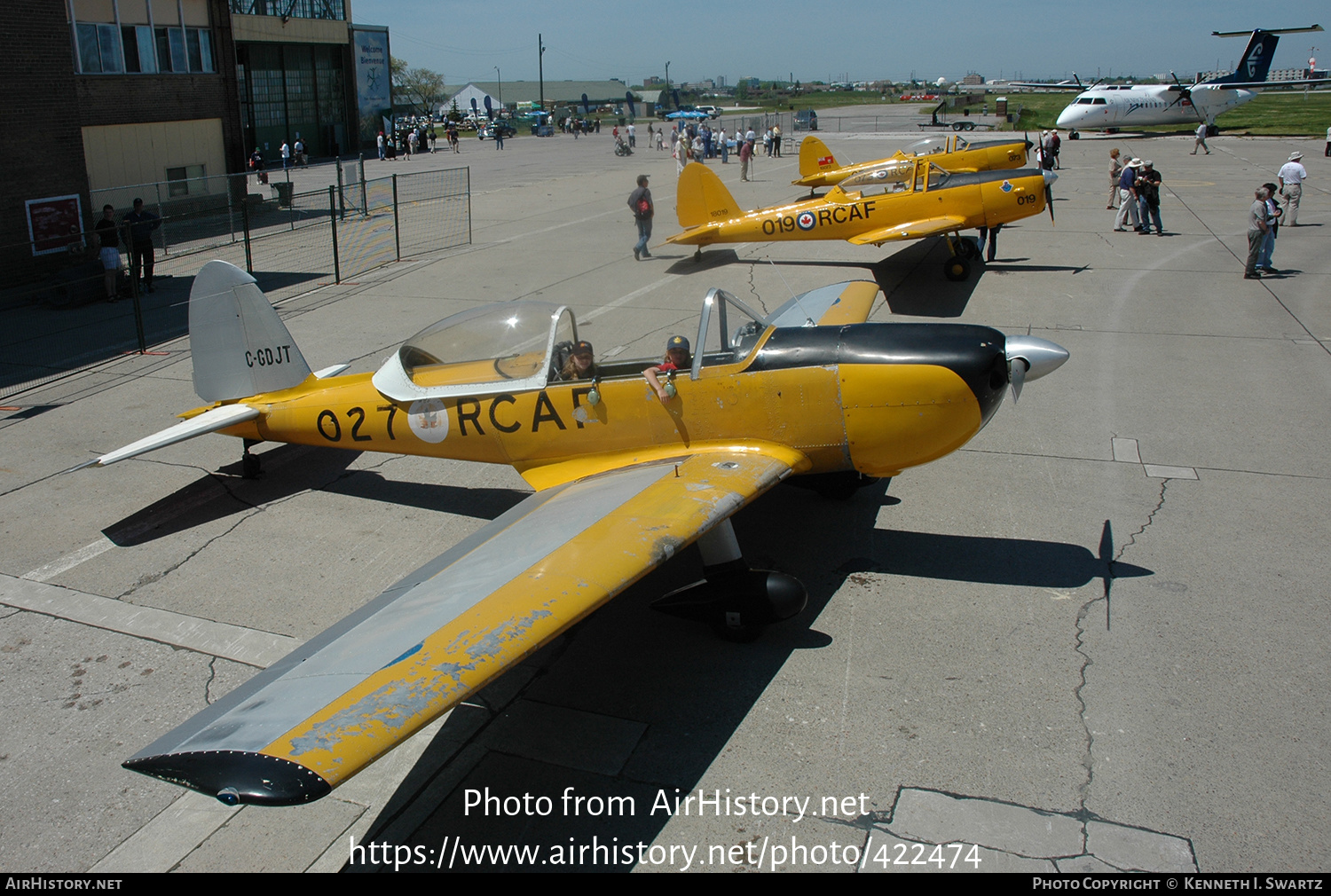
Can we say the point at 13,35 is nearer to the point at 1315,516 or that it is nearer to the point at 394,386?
the point at 394,386

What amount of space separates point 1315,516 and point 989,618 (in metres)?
3.27

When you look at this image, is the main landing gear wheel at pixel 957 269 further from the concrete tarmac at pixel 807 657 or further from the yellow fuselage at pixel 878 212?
the concrete tarmac at pixel 807 657

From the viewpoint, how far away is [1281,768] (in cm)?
428

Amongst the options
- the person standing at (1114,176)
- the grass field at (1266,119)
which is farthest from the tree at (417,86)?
the person standing at (1114,176)

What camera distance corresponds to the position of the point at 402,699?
3.64 m

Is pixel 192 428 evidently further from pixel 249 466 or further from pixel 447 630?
pixel 447 630

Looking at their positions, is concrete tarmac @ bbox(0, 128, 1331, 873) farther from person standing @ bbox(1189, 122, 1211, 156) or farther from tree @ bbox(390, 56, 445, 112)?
tree @ bbox(390, 56, 445, 112)

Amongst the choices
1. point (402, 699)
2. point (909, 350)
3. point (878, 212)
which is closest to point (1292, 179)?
point (878, 212)

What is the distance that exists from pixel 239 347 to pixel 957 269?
39.2 feet

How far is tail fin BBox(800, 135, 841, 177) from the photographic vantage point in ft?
86.3

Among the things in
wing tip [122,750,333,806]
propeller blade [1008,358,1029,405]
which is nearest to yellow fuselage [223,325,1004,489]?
propeller blade [1008,358,1029,405]

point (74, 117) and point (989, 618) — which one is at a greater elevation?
point (74, 117)

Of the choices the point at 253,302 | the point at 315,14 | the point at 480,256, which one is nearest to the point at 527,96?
the point at 315,14

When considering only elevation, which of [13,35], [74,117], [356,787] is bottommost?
[356,787]
